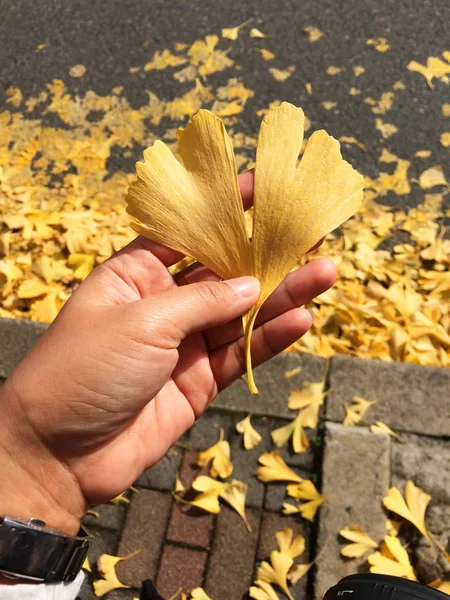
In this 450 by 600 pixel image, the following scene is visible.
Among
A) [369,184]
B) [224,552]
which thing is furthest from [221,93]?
[224,552]

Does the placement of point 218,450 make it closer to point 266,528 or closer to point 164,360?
point 266,528

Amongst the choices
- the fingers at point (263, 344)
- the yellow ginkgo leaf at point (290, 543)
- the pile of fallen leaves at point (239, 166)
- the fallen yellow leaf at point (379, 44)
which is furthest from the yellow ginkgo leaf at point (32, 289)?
the fallen yellow leaf at point (379, 44)

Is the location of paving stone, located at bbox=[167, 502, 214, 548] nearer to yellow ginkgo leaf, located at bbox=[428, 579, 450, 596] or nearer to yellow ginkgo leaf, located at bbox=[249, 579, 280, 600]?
yellow ginkgo leaf, located at bbox=[249, 579, 280, 600]

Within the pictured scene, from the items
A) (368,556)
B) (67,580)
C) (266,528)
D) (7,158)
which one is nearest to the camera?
(67,580)

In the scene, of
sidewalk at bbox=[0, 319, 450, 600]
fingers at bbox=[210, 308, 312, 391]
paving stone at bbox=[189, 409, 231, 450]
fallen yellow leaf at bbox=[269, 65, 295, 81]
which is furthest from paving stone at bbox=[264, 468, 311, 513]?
fallen yellow leaf at bbox=[269, 65, 295, 81]

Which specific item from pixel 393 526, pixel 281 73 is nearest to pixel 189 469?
pixel 393 526

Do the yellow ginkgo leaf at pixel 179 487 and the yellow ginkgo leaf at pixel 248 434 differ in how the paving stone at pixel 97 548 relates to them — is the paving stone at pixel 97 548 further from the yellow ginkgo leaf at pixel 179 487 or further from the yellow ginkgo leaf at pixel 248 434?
the yellow ginkgo leaf at pixel 248 434
